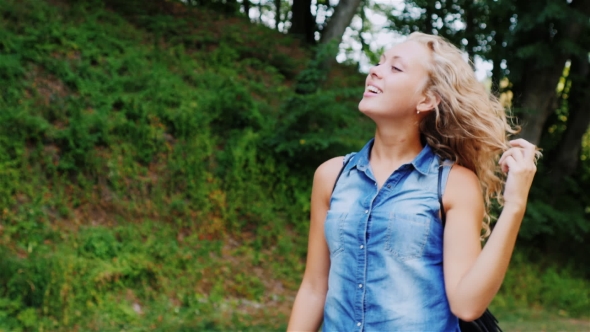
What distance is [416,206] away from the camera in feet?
7.31

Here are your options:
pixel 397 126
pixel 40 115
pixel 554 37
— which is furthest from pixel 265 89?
pixel 397 126

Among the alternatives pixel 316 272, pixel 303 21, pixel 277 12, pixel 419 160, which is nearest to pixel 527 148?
pixel 419 160

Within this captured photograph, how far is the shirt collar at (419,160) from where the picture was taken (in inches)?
92.2

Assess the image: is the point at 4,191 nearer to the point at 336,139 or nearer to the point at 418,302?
the point at 336,139

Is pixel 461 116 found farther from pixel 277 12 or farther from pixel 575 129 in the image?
pixel 277 12

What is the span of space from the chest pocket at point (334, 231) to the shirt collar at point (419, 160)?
0.65ft

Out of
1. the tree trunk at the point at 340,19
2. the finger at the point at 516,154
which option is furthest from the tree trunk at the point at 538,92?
the finger at the point at 516,154

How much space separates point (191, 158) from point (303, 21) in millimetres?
8642

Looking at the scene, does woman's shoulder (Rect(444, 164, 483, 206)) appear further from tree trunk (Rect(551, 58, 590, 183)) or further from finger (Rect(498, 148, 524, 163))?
tree trunk (Rect(551, 58, 590, 183))

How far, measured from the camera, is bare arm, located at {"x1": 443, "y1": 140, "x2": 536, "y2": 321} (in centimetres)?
208

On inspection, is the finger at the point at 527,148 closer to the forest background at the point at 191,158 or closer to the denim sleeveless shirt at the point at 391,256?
the denim sleeveless shirt at the point at 391,256

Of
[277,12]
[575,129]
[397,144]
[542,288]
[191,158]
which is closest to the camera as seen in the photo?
[397,144]

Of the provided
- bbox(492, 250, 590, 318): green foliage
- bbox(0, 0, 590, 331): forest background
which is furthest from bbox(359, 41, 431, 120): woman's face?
bbox(492, 250, 590, 318): green foliage

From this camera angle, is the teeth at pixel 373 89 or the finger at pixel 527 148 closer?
the finger at pixel 527 148
